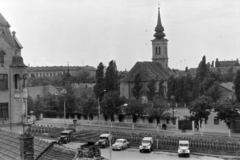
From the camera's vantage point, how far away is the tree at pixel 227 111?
4608 centimetres

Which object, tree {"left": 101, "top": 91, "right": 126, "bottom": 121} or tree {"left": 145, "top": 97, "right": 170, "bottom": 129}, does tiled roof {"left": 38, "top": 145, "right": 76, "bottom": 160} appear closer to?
tree {"left": 145, "top": 97, "right": 170, "bottom": 129}

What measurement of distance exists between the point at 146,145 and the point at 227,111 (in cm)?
1182

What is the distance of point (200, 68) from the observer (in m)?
87.7

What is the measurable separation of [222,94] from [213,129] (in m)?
35.1

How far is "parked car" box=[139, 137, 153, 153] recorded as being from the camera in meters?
40.9

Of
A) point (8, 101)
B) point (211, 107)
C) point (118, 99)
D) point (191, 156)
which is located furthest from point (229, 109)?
point (8, 101)

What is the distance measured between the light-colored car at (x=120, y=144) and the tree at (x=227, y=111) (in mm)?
12186

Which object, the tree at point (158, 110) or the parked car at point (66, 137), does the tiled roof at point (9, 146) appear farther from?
the tree at point (158, 110)

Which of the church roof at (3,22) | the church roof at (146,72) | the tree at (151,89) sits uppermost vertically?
the church roof at (3,22)

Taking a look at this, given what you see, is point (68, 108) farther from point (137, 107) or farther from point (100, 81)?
point (137, 107)

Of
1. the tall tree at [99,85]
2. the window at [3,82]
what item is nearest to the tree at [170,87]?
the tall tree at [99,85]

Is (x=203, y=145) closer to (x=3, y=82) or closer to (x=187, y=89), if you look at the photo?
(x=3, y=82)

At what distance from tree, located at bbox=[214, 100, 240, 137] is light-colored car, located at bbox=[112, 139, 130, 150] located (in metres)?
12.2

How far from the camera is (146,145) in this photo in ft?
135
